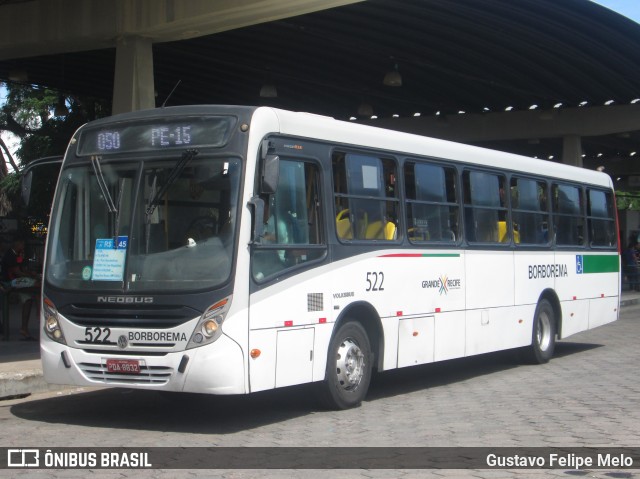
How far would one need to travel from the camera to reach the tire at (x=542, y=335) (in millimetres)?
14789

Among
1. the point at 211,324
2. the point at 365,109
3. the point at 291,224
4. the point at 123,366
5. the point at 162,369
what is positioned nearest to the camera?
the point at 211,324

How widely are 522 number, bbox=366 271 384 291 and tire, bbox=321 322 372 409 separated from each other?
18.6 inches

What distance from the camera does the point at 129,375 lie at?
9039 mm

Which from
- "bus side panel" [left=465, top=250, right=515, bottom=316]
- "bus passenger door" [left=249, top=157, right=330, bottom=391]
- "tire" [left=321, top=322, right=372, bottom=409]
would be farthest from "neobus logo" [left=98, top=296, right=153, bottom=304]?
"bus side panel" [left=465, top=250, right=515, bottom=316]

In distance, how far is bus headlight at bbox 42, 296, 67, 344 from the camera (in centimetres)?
948

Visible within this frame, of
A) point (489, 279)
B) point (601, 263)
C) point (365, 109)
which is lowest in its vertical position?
point (489, 279)

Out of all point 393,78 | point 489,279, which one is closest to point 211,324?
point 489,279

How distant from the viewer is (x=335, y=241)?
10.2 m

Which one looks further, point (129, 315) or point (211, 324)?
point (129, 315)

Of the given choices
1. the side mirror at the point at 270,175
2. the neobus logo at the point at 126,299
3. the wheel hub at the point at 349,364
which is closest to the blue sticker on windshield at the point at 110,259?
the neobus logo at the point at 126,299

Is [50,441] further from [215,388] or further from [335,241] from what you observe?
[335,241]

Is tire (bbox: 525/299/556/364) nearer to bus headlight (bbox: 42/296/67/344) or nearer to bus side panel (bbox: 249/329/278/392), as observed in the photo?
bus side panel (bbox: 249/329/278/392)

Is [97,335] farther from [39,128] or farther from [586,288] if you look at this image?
[39,128]

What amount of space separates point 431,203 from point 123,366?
189 inches
